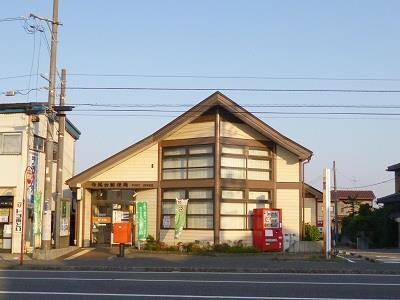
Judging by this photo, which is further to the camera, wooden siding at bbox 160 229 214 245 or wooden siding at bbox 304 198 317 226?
wooden siding at bbox 304 198 317 226

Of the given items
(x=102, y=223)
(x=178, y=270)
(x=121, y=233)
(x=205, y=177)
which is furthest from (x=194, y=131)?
(x=178, y=270)

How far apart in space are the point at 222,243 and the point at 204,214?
1686mm

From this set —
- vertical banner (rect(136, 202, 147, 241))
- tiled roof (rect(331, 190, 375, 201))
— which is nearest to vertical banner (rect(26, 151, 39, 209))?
vertical banner (rect(136, 202, 147, 241))

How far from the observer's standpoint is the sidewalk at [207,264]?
19766 mm

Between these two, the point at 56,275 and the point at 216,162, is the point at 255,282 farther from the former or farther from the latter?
the point at 216,162

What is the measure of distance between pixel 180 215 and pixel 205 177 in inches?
87.2

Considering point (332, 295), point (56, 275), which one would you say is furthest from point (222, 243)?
point (332, 295)

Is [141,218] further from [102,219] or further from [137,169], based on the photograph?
[102,219]

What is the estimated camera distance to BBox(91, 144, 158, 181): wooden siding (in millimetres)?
Result: 29703

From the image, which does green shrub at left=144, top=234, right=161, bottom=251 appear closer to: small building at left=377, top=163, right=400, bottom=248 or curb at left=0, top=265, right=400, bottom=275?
curb at left=0, top=265, right=400, bottom=275

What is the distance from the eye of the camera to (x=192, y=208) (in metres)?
28.8

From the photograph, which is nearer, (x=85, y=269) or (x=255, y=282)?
(x=255, y=282)

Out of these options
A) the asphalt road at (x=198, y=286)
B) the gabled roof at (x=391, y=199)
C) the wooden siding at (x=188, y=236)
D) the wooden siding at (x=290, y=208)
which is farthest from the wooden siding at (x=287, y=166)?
the gabled roof at (x=391, y=199)

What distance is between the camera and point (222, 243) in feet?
91.4
